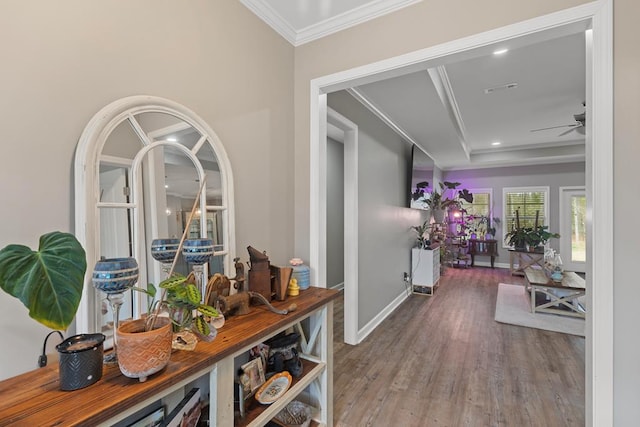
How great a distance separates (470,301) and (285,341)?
382 cm

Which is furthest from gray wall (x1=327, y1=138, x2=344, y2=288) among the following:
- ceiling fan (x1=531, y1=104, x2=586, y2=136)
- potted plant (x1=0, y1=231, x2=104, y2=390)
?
potted plant (x1=0, y1=231, x2=104, y2=390)

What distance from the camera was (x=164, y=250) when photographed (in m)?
1.18

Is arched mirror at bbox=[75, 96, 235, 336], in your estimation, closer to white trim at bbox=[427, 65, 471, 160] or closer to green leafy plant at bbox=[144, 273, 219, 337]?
green leafy plant at bbox=[144, 273, 219, 337]

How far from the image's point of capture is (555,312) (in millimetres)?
3789

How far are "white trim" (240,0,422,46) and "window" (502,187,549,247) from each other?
6.89m

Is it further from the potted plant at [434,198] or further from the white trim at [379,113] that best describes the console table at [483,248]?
the white trim at [379,113]

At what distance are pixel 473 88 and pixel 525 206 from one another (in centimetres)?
520

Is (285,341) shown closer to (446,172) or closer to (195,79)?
(195,79)

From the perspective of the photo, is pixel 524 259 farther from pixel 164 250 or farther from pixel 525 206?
pixel 164 250

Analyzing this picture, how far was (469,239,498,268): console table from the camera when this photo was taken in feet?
23.0

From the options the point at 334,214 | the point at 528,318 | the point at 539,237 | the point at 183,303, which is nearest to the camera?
the point at 183,303

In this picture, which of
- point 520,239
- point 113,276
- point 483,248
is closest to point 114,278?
point 113,276

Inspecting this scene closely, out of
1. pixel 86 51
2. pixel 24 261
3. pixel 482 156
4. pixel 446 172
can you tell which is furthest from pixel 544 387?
pixel 446 172

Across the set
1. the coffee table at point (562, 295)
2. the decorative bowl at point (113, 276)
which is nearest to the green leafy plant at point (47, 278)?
the decorative bowl at point (113, 276)
